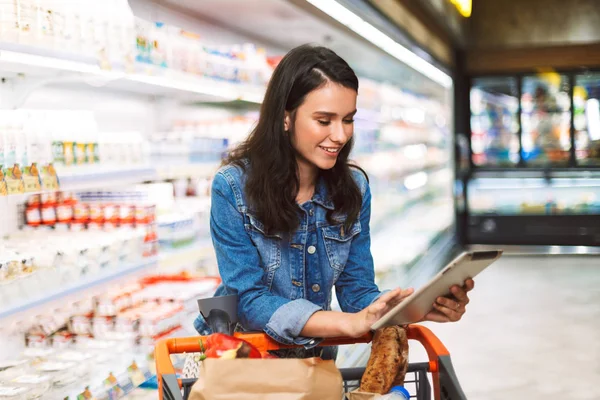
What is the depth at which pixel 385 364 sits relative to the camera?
1.36 meters

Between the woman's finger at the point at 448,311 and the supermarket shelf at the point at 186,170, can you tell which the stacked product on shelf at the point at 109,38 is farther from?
the woman's finger at the point at 448,311

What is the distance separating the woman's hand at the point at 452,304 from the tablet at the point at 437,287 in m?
0.01

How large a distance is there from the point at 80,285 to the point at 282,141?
3.52 feet

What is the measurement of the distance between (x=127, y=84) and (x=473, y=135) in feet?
23.2

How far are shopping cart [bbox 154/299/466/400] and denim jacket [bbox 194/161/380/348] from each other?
8 centimetres

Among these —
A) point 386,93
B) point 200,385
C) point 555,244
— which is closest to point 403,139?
point 386,93

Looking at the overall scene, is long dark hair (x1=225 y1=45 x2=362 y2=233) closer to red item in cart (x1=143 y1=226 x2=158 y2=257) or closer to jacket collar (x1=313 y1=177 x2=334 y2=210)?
jacket collar (x1=313 y1=177 x2=334 y2=210)

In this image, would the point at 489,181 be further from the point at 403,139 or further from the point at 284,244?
the point at 284,244

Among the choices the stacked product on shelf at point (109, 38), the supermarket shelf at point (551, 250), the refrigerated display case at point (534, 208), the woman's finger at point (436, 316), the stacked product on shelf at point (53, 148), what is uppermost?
the stacked product on shelf at point (109, 38)

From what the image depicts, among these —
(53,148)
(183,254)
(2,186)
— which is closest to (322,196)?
(2,186)

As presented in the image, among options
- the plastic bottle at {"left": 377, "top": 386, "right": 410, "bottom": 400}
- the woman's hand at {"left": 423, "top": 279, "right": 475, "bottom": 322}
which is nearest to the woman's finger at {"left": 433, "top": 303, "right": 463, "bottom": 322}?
the woman's hand at {"left": 423, "top": 279, "right": 475, "bottom": 322}

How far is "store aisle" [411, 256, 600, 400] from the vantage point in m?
4.15

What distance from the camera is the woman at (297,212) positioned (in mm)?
1599

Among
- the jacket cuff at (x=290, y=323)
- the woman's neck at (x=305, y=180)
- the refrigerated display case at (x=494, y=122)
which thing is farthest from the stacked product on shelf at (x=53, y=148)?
the refrigerated display case at (x=494, y=122)
